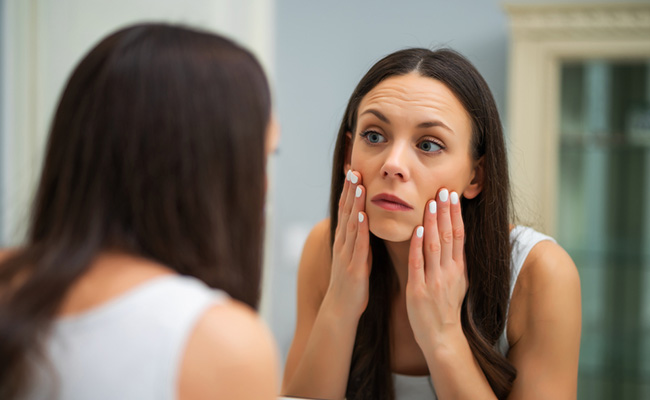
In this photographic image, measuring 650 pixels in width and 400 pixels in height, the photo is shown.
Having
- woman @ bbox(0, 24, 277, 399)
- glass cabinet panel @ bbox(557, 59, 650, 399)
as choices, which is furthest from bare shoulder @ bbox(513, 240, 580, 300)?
glass cabinet panel @ bbox(557, 59, 650, 399)

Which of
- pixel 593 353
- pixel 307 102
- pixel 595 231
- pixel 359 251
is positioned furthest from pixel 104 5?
pixel 593 353

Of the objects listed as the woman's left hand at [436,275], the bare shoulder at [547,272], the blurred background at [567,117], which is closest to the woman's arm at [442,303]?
the woman's left hand at [436,275]

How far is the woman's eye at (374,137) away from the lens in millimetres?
715

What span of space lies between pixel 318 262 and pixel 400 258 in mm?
141

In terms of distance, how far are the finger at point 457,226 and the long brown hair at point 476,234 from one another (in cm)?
5

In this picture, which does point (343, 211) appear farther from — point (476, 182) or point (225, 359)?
A: point (225, 359)

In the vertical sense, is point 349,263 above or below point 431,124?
below

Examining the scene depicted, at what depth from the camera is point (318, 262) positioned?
36.0 inches

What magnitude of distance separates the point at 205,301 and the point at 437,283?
1.31ft

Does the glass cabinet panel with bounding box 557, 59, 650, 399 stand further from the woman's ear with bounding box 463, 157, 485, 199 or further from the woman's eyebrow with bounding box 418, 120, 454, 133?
the woman's eyebrow with bounding box 418, 120, 454, 133

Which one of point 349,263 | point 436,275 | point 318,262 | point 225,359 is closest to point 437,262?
point 436,275

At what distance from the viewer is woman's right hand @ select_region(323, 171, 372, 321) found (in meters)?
0.75

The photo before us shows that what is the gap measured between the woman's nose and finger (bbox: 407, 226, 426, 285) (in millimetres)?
72

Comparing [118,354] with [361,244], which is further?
[361,244]
